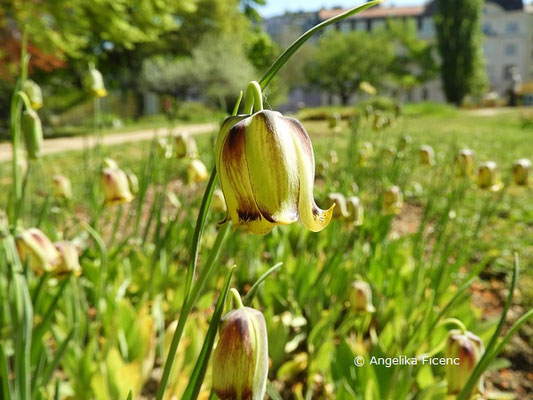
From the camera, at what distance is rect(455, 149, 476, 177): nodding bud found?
1.59m

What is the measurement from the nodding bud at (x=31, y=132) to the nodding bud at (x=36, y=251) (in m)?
0.17

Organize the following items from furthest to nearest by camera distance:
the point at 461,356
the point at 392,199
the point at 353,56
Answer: the point at 353,56
the point at 392,199
the point at 461,356

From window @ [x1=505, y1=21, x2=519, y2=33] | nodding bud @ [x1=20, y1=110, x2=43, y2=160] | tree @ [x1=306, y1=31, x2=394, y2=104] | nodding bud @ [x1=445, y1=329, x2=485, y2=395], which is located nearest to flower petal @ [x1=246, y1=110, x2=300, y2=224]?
nodding bud @ [x1=445, y1=329, x2=485, y2=395]

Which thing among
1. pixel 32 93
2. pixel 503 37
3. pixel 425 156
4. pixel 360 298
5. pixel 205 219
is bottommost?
pixel 360 298

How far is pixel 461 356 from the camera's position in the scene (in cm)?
81

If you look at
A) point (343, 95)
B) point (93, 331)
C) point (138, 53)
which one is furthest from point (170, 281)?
point (343, 95)

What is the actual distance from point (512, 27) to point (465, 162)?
38.7 metres

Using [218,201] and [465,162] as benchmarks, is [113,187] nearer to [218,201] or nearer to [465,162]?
[218,201]

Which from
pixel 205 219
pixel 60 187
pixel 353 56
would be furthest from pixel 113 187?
pixel 353 56

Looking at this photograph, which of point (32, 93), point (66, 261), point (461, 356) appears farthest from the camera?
point (32, 93)

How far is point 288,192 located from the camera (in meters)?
0.46

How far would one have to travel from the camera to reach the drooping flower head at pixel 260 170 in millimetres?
459

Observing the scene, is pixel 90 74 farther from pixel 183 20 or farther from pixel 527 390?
pixel 183 20

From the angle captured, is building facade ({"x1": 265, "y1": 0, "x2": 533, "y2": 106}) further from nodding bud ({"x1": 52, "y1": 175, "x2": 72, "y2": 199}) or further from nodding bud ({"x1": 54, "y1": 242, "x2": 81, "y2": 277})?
nodding bud ({"x1": 54, "y1": 242, "x2": 81, "y2": 277})
